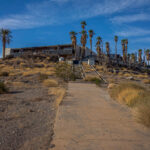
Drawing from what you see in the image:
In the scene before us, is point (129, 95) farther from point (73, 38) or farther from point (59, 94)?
point (73, 38)

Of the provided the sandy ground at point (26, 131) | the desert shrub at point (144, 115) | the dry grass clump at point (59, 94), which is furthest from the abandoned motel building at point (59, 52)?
the desert shrub at point (144, 115)

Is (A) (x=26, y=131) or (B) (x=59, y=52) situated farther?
(B) (x=59, y=52)

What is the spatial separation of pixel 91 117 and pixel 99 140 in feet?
6.75

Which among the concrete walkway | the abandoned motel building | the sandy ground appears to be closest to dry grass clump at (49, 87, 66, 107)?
the sandy ground

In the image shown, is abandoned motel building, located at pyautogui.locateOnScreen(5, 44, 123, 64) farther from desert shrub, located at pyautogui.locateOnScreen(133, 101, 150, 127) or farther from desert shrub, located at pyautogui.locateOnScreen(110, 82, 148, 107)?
desert shrub, located at pyautogui.locateOnScreen(133, 101, 150, 127)

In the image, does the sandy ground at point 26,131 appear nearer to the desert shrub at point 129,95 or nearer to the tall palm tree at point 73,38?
the desert shrub at point 129,95

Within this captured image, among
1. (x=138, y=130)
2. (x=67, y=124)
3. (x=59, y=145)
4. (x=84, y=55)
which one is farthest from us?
(x=84, y=55)

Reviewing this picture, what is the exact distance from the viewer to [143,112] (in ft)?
17.3

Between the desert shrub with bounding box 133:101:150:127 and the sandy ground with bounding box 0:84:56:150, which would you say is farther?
the desert shrub with bounding box 133:101:150:127

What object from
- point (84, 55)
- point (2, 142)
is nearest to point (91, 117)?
point (2, 142)

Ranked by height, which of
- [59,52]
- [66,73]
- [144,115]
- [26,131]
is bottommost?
[26,131]

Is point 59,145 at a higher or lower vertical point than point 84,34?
lower

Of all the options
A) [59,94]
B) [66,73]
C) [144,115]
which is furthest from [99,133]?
[66,73]

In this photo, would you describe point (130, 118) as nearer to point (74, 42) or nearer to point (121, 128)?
point (121, 128)
